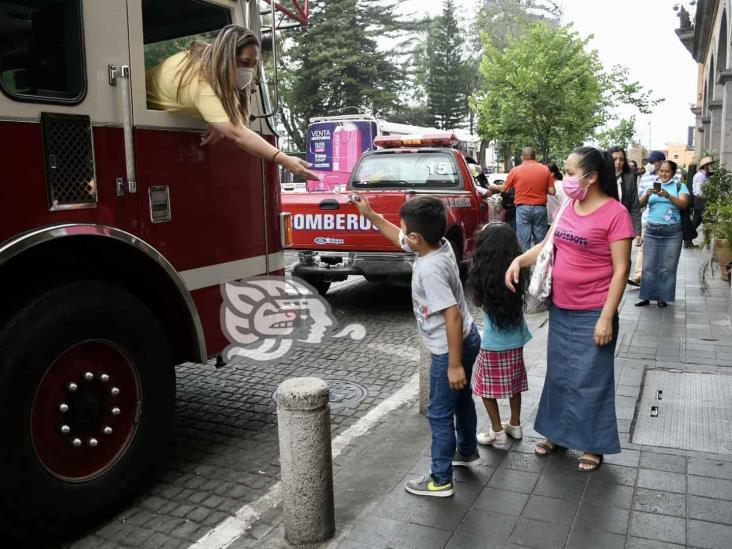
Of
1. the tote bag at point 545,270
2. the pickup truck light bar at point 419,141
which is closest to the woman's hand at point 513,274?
the tote bag at point 545,270

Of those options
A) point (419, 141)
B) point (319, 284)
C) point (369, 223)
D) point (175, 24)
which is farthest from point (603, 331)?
point (419, 141)

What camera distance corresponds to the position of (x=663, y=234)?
26.2 feet

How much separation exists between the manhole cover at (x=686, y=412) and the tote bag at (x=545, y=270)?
1151mm

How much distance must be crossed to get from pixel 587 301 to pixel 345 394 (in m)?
2.30

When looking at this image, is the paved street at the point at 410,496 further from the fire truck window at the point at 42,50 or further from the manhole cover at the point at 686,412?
the fire truck window at the point at 42,50

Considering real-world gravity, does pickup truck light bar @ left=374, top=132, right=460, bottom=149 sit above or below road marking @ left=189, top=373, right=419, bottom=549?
above

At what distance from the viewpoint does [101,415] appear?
3375mm

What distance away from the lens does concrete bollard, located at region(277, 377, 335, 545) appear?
3.01m

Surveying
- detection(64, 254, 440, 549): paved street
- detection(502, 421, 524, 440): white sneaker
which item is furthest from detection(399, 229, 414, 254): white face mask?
detection(64, 254, 440, 549): paved street

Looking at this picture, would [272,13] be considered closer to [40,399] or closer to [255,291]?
[255,291]

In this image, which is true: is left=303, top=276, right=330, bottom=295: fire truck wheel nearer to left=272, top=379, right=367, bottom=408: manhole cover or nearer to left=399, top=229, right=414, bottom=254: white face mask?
left=272, top=379, right=367, bottom=408: manhole cover

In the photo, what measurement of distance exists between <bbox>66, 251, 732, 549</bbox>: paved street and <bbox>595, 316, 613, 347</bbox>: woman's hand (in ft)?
2.45

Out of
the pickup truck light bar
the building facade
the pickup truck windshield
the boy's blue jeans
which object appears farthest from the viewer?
the building facade

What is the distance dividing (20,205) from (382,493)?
2.21 metres
